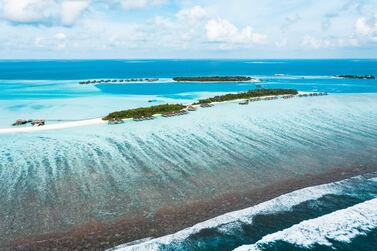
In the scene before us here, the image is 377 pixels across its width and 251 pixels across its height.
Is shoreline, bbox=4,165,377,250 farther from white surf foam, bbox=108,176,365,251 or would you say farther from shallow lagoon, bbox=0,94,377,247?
shallow lagoon, bbox=0,94,377,247

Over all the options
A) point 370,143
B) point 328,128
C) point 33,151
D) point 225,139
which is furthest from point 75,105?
point 370,143

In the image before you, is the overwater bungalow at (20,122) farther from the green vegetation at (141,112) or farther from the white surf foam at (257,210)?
the white surf foam at (257,210)

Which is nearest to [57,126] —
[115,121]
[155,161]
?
[115,121]

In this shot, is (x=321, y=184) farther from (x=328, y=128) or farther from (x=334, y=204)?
(x=328, y=128)

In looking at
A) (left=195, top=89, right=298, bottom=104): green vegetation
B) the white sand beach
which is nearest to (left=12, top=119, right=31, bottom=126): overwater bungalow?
the white sand beach

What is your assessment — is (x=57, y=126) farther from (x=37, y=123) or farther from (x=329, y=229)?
(x=329, y=229)

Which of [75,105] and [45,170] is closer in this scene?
[45,170]
